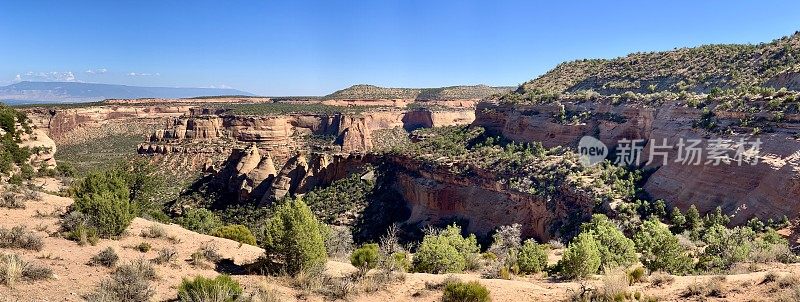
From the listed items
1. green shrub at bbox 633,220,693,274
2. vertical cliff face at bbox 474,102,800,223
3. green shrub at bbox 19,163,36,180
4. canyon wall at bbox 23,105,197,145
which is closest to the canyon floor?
green shrub at bbox 633,220,693,274

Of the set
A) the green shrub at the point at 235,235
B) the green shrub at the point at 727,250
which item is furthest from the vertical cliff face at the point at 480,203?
the green shrub at the point at 235,235

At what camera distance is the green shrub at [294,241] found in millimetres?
13469

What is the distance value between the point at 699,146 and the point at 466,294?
2239cm

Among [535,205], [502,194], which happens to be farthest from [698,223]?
[502,194]

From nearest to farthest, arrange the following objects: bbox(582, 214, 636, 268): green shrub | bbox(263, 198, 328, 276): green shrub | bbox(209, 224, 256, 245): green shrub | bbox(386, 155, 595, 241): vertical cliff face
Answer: bbox(263, 198, 328, 276): green shrub
bbox(582, 214, 636, 268): green shrub
bbox(209, 224, 256, 245): green shrub
bbox(386, 155, 595, 241): vertical cliff face

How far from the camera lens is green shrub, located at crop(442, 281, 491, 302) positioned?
11039 millimetres

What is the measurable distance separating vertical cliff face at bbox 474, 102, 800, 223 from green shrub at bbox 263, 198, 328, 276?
19.9m

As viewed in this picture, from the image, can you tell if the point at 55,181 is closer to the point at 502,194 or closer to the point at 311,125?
the point at 502,194

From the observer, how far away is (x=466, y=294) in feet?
36.5

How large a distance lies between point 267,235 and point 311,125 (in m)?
72.3

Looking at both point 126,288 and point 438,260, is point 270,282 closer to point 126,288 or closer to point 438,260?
point 126,288

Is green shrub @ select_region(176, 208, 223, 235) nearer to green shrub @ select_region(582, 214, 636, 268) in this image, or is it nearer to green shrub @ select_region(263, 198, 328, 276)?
green shrub @ select_region(263, 198, 328, 276)

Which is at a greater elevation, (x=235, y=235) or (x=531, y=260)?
(x=531, y=260)

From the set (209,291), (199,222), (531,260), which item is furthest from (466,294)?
(199,222)
